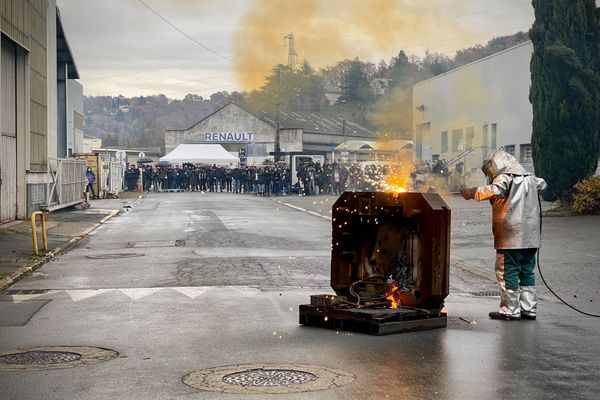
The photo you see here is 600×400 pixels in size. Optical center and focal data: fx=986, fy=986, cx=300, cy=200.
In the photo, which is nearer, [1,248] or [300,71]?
[1,248]

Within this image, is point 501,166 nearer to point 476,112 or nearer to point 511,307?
point 511,307

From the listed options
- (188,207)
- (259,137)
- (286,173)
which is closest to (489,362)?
(188,207)

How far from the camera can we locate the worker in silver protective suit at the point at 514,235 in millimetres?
10688

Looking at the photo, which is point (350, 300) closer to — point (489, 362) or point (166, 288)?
point (489, 362)

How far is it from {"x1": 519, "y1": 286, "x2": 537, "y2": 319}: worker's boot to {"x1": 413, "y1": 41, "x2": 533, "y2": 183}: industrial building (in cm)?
3249

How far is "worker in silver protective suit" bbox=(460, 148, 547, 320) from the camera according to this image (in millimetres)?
10688

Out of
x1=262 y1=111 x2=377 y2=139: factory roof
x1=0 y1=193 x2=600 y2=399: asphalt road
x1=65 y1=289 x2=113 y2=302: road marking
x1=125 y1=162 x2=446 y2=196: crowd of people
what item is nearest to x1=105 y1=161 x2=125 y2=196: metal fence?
x1=125 y1=162 x2=446 y2=196: crowd of people

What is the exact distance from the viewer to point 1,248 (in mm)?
19609

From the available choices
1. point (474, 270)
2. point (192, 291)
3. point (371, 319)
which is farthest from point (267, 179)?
point (371, 319)

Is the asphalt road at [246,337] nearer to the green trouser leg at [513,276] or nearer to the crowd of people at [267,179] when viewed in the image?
the green trouser leg at [513,276]

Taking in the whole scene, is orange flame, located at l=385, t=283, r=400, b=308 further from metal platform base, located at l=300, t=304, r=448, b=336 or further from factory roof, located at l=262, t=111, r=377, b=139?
factory roof, located at l=262, t=111, r=377, b=139

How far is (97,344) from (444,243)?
3582mm

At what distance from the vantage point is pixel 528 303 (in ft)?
35.4

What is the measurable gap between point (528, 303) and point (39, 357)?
527 centimetres
